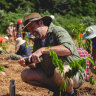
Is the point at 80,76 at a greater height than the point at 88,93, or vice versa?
the point at 80,76

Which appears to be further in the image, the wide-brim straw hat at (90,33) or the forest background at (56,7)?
the forest background at (56,7)

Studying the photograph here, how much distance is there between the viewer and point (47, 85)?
2154mm

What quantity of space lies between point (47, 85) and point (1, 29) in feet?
39.5

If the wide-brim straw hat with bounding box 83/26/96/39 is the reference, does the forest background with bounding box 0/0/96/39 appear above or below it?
above

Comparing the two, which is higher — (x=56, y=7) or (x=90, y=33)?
(x=56, y=7)

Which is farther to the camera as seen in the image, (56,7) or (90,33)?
(56,7)

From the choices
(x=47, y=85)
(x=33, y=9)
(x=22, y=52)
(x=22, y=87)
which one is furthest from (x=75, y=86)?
(x=33, y=9)

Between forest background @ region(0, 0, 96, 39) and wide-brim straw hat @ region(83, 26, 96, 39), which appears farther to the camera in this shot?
forest background @ region(0, 0, 96, 39)

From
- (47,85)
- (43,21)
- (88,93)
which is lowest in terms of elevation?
(88,93)

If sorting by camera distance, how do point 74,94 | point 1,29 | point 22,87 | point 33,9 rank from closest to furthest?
point 74,94, point 22,87, point 1,29, point 33,9

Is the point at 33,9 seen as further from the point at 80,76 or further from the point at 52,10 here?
the point at 80,76

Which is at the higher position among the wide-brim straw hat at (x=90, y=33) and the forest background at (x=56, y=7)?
the forest background at (x=56, y=7)

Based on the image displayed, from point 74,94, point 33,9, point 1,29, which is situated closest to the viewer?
point 74,94

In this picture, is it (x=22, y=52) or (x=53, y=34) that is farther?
(x=22, y=52)
